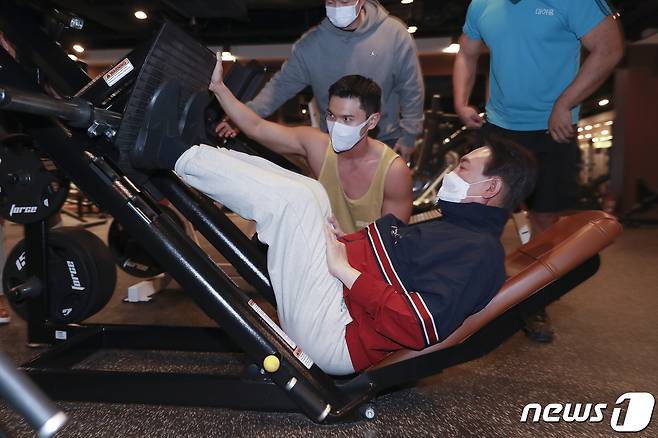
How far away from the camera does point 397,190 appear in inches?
79.6

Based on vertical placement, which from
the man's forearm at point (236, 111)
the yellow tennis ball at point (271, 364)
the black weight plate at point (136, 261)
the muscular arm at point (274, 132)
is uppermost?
the man's forearm at point (236, 111)

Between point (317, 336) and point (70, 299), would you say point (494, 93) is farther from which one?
point (70, 299)

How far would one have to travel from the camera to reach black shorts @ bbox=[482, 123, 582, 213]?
2.09 metres

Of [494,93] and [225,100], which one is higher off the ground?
[225,100]

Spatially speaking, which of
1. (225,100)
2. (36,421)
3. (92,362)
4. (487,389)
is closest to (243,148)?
(225,100)

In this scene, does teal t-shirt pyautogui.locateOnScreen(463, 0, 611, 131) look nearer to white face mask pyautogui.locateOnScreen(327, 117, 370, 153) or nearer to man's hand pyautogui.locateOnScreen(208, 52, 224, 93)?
white face mask pyautogui.locateOnScreen(327, 117, 370, 153)

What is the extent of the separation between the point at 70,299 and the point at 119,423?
0.77 metres

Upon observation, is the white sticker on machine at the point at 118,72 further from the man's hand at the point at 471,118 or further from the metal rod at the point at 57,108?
the man's hand at the point at 471,118

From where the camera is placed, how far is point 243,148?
8.24 feet

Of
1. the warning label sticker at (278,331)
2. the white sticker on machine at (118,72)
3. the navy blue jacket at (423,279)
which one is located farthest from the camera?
the white sticker on machine at (118,72)

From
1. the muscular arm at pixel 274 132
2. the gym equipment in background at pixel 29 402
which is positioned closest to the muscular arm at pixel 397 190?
the muscular arm at pixel 274 132

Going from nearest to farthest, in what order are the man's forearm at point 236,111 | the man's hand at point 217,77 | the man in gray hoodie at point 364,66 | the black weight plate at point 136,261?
the man's hand at point 217,77 → the man's forearm at point 236,111 → the man in gray hoodie at point 364,66 → the black weight plate at point 136,261

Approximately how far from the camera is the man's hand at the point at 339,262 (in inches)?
56.9

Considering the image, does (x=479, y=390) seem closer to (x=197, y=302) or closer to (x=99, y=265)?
(x=197, y=302)
